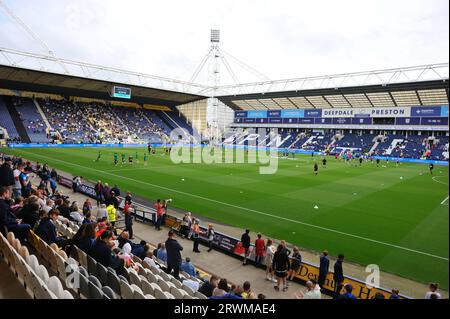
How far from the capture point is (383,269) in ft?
37.0

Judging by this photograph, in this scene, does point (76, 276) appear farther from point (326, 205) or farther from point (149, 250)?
point (326, 205)

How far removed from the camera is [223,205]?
19078 mm

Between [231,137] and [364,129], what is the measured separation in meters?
32.4

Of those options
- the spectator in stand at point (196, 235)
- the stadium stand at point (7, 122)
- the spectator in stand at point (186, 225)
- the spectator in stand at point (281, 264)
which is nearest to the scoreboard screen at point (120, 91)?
the stadium stand at point (7, 122)

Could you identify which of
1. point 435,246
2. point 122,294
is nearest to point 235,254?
point 122,294

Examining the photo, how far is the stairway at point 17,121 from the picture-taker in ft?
178

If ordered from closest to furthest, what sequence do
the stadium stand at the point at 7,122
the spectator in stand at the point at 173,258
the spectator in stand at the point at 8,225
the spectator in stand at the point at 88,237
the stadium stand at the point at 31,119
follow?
the spectator in stand at the point at 88,237 → the spectator in stand at the point at 8,225 → the spectator in stand at the point at 173,258 → the stadium stand at the point at 7,122 → the stadium stand at the point at 31,119

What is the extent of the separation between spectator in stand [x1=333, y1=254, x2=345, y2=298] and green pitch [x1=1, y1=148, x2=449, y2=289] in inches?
97.0

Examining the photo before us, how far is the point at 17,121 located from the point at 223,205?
5436 cm

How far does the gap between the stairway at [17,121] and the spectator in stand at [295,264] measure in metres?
56.2

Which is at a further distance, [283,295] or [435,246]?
[435,246]

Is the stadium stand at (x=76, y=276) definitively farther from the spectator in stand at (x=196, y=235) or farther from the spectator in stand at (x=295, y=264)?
the spectator in stand at (x=196, y=235)
